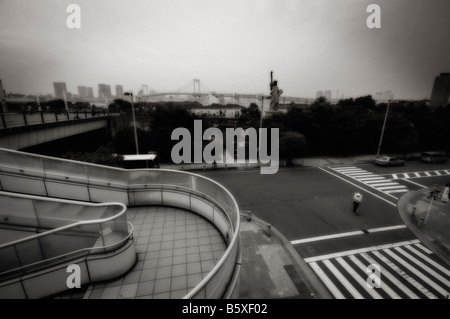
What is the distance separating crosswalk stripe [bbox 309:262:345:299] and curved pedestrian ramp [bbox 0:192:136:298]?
23.9ft

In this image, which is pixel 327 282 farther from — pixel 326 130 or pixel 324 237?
pixel 326 130

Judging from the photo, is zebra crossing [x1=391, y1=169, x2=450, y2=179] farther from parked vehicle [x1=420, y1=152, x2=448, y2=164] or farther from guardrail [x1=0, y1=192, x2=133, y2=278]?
guardrail [x1=0, y1=192, x2=133, y2=278]

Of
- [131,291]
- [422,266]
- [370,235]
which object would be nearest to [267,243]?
[370,235]

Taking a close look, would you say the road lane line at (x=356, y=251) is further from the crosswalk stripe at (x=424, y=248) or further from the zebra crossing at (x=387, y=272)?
the crosswalk stripe at (x=424, y=248)

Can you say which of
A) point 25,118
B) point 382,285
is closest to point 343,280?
point 382,285

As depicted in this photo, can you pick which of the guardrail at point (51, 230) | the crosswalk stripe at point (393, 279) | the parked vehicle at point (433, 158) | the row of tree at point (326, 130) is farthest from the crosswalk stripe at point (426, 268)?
the parked vehicle at point (433, 158)

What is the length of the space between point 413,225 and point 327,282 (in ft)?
26.4

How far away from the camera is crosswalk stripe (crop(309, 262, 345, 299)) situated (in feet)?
25.7

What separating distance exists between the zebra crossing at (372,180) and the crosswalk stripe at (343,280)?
38.1ft

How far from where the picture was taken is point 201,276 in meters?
5.07

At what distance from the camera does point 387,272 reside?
8906mm

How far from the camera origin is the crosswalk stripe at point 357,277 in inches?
311

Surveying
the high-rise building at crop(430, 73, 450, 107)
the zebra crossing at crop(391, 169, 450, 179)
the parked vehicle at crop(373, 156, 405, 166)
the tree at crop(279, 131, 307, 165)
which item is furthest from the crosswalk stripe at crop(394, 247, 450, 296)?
the high-rise building at crop(430, 73, 450, 107)

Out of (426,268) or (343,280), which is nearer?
(343,280)
